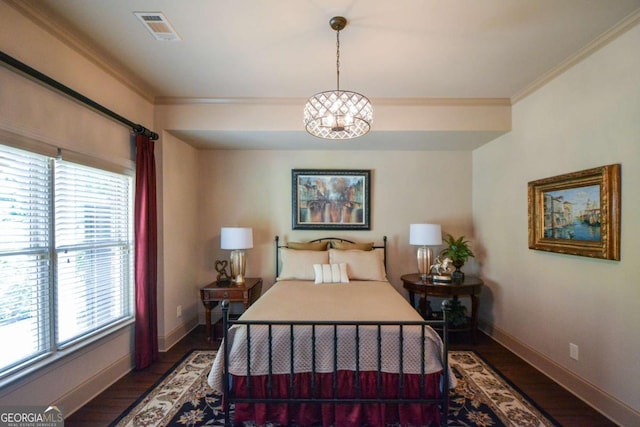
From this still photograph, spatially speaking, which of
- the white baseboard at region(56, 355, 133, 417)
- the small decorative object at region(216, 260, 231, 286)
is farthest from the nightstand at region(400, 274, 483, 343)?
the white baseboard at region(56, 355, 133, 417)

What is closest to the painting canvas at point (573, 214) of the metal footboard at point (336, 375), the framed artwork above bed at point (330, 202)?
the metal footboard at point (336, 375)

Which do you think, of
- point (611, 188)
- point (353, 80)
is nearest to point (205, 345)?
point (353, 80)

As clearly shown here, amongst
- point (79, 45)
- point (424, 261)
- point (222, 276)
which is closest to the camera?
point (79, 45)

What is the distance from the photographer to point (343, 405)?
1.96m

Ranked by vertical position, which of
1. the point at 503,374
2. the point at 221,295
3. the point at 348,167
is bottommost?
the point at 503,374

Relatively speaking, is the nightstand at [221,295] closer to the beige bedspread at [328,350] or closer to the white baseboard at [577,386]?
the beige bedspread at [328,350]

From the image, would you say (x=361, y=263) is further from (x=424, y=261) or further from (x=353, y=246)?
(x=424, y=261)

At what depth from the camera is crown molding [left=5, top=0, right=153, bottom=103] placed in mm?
1802

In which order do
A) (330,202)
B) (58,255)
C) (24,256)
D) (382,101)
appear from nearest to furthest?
1. (24,256)
2. (58,255)
3. (382,101)
4. (330,202)

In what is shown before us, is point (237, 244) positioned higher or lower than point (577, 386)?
higher

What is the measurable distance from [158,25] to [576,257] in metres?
3.69

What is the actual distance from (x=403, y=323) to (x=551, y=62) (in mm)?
2541

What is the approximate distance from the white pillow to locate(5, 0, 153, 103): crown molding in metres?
2.66

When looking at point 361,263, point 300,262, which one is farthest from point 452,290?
point 300,262
